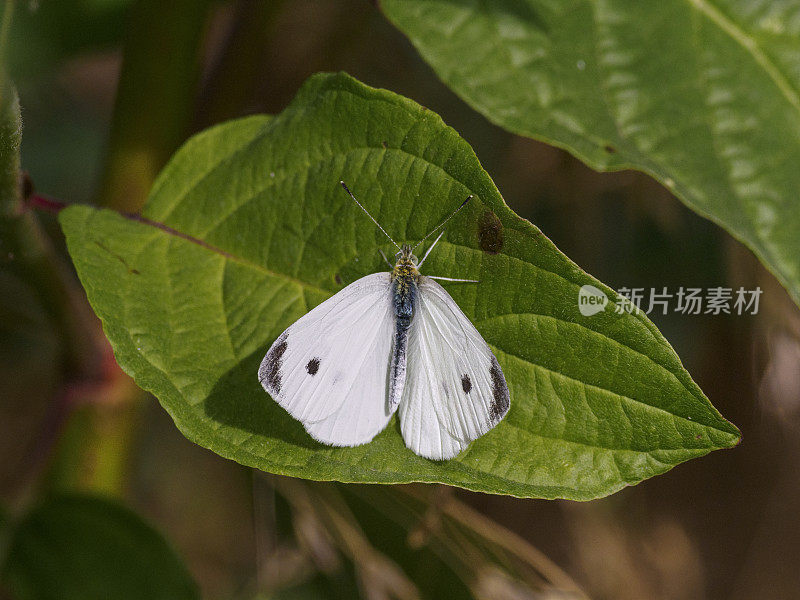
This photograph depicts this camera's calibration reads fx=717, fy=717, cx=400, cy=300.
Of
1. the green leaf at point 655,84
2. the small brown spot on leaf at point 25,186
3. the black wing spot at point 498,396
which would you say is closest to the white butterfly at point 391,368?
the black wing spot at point 498,396

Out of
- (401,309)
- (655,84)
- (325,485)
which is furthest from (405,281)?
(325,485)

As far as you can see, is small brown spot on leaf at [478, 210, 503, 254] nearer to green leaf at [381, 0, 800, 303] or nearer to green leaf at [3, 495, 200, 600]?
green leaf at [381, 0, 800, 303]

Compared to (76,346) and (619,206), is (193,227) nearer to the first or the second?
(76,346)

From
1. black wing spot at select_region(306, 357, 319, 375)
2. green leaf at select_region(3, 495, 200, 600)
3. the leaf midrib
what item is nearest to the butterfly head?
black wing spot at select_region(306, 357, 319, 375)

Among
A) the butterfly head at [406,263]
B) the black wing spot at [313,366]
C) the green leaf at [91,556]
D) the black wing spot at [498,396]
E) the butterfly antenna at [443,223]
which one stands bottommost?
the green leaf at [91,556]

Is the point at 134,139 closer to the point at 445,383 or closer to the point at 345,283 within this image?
the point at 345,283

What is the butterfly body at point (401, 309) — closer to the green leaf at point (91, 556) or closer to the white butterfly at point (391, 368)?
the white butterfly at point (391, 368)

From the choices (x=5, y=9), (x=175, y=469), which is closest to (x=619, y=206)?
(x=5, y=9)
